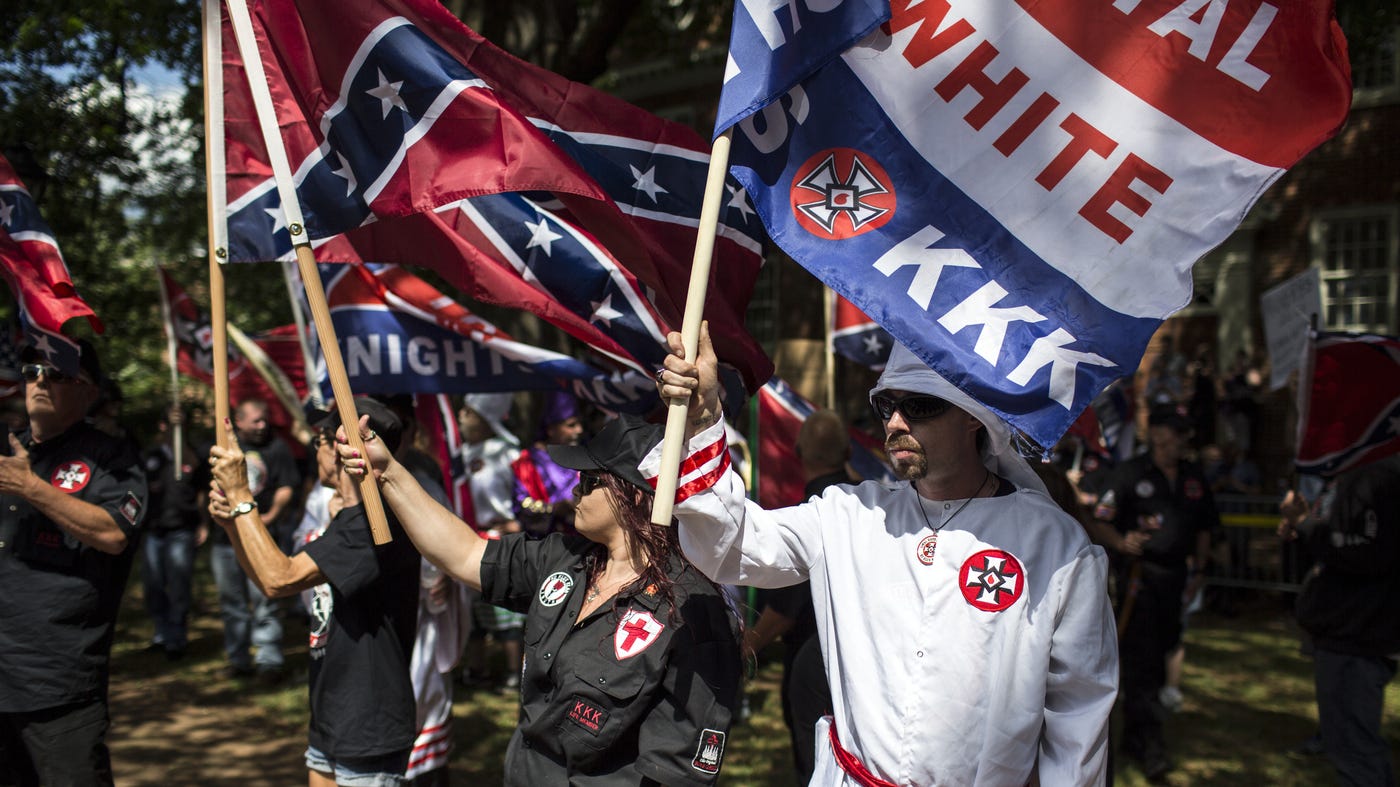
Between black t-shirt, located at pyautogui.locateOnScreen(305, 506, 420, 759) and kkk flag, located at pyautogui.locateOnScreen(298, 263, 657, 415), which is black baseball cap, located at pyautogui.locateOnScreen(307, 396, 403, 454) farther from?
kkk flag, located at pyautogui.locateOnScreen(298, 263, 657, 415)

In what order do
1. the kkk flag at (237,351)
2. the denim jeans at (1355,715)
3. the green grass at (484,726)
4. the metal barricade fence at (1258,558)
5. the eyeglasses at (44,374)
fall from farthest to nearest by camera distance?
the metal barricade fence at (1258,558)
the kkk flag at (237,351)
the green grass at (484,726)
the denim jeans at (1355,715)
the eyeglasses at (44,374)

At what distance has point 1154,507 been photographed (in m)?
6.90

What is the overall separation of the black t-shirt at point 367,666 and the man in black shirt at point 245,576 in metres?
4.80

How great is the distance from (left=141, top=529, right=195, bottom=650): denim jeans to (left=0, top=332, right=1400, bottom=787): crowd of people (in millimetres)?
4540

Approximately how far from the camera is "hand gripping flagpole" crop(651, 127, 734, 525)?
2494 mm

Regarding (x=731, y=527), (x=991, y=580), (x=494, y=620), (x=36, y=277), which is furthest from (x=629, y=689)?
(x=494, y=620)

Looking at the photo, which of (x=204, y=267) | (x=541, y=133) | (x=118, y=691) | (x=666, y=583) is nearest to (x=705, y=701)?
(x=666, y=583)

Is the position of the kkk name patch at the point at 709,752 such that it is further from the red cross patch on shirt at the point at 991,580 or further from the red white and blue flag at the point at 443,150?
the red white and blue flag at the point at 443,150

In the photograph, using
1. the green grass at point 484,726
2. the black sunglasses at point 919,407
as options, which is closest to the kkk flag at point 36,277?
the black sunglasses at point 919,407

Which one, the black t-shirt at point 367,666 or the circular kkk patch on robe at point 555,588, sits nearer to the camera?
the circular kkk patch on robe at point 555,588

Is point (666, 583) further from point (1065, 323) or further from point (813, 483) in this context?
point (813, 483)

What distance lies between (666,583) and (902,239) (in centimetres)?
116

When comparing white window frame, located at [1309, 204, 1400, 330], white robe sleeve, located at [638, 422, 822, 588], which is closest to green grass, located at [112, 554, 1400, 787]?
white robe sleeve, located at [638, 422, 822, 588]

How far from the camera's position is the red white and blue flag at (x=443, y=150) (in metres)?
3.55
